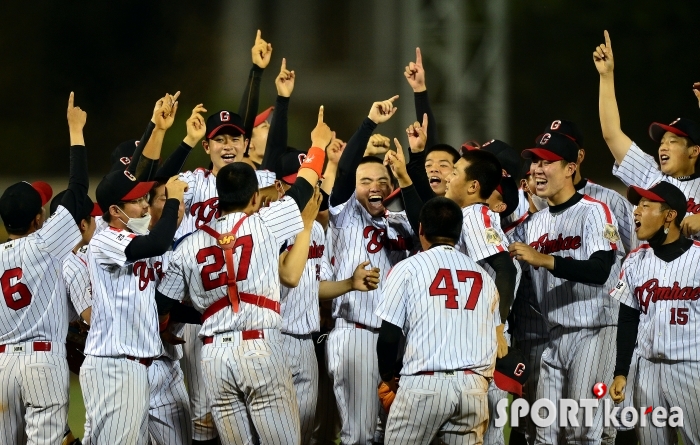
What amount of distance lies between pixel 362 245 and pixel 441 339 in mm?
1466

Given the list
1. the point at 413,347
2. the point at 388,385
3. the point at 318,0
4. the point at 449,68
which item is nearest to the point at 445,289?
the point at 413,347

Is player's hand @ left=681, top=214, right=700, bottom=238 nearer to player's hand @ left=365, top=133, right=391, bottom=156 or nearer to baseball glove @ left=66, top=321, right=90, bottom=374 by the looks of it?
player's hand @ left=365, top=133, right=391, bottom=156

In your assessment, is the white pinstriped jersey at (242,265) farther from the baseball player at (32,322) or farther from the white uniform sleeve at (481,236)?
the white uniform sleeve at (481,236)

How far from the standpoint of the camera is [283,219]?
16.1 ft

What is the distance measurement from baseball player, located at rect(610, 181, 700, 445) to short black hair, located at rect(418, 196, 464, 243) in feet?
3.69

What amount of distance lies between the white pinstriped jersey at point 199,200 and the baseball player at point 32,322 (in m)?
0.87

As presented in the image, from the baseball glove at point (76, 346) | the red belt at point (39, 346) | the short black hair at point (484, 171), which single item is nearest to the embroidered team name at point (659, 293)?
the short black hair at point (484, 171)

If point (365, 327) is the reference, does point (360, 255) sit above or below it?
above

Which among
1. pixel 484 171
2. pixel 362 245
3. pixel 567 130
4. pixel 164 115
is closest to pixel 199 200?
pixel 164 115

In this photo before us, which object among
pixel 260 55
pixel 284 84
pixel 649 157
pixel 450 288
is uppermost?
pixel 260 55

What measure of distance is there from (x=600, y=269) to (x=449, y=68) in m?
5.05

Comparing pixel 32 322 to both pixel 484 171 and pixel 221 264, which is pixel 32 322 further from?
pixel 484 171

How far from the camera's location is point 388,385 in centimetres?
495

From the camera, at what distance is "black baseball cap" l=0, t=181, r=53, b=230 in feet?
17.0
